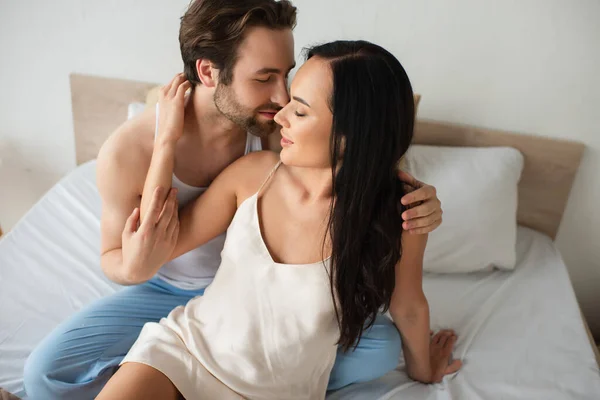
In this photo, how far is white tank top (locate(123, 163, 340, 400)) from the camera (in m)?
1.04

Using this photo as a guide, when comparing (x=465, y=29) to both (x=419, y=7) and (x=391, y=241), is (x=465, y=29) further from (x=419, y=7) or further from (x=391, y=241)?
(x=391, y=241)

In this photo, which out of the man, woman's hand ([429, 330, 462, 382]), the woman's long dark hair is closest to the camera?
the woman's long dark hair

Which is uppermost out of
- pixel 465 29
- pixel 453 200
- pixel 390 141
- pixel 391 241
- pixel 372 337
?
pixel 465 29

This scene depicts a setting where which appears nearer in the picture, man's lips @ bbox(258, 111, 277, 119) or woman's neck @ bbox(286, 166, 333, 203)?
woman's neck @ bbox(286, 166, 333, 203)

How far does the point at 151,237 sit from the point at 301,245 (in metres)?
0.33

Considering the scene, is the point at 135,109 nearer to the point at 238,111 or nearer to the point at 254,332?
the point at 238,111

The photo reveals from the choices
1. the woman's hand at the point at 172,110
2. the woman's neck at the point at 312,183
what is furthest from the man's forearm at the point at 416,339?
the woman's hand at the point at 172,110

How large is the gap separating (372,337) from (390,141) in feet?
1.65

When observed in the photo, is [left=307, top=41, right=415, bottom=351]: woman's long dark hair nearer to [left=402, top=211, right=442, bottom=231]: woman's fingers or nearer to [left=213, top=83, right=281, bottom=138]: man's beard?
[left=402, top=211, right=442, bottom=231]: woman's fingers

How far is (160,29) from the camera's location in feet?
6.40

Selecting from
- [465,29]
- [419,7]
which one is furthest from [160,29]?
[465,29]

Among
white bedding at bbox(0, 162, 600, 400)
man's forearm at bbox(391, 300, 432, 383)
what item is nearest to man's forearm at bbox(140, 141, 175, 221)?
white bedding at bbox(0, 162, 600, 400)

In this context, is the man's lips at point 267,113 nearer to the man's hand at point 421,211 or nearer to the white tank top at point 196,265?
the white tank top at point 196,265

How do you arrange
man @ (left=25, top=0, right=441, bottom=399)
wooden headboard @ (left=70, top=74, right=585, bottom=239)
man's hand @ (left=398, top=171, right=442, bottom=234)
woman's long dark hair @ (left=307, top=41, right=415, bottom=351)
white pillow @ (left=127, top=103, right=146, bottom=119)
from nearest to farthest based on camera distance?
woman's long dark hair @ (left=307, top=41, right=415, bottom=351) → man's hand @ (left=398, top=171, right=442, bottom=234) → man @ (left=25, top=0, right=441, bottom=399) → wooden headboard @ (left=70, top=74, right=585, bottom=239) → white pillow @ (left=127, top=103, right=146, bottom=119)
